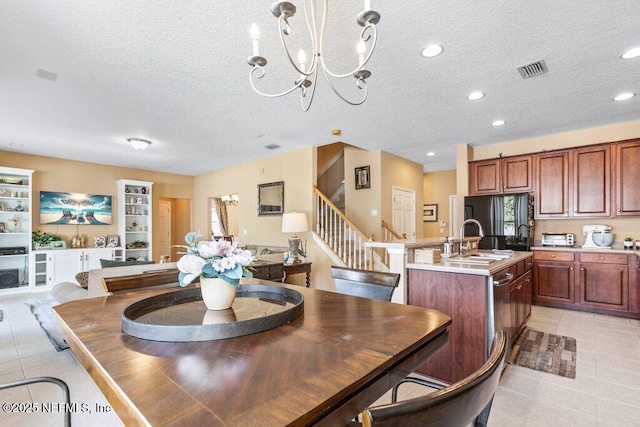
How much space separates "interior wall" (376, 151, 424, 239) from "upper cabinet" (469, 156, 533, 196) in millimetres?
1493

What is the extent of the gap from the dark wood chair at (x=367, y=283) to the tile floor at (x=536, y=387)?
33.0 inches

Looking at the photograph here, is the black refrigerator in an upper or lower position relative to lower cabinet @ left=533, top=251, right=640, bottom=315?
upper

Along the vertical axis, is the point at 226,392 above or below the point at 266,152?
below

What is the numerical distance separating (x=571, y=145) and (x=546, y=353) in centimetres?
341

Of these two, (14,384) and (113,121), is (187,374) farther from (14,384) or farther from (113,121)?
(113,121)

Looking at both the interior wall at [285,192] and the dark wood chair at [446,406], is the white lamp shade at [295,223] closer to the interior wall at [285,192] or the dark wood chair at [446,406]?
the interior wall at [285,192]

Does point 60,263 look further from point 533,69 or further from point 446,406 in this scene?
point 533,69

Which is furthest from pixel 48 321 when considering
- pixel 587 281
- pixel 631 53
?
pixel 587 281

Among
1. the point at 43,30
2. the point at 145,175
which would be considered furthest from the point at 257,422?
the point at 145,175

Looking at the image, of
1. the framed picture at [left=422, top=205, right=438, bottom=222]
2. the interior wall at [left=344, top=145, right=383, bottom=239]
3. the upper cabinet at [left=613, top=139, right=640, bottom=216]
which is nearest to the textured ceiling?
the upper cabinet at [left=613, top=139, right=640, bottom=216]

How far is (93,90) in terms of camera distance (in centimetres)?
329

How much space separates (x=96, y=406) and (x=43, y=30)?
272 centimetres

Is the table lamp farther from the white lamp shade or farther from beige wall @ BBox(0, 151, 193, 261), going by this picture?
beige wall @ BBox(0, 151, 193, 261)

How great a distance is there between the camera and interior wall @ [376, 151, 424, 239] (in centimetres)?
622
